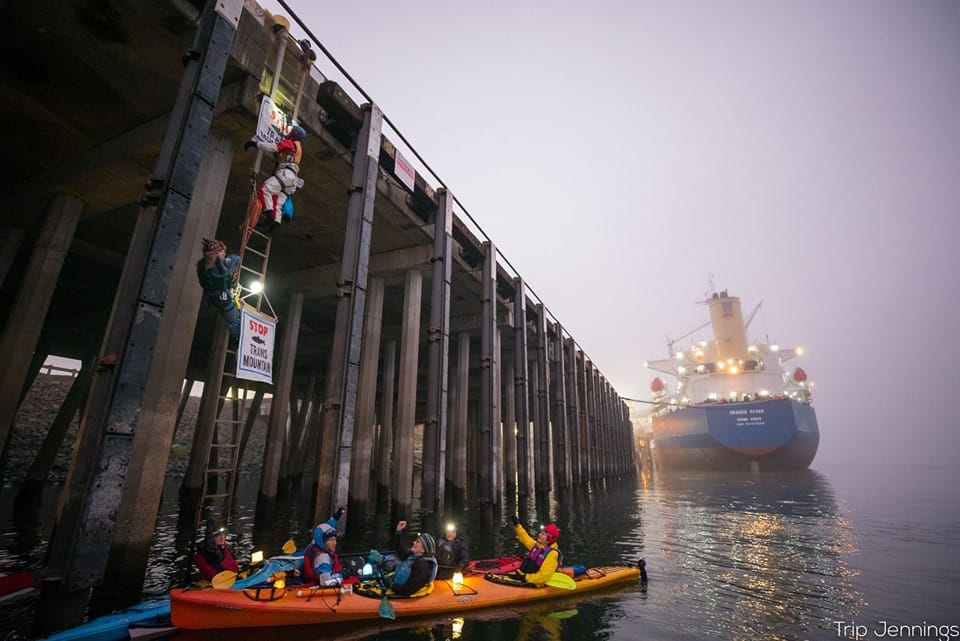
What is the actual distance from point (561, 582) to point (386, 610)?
11.5 ft

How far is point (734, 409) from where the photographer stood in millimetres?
39969

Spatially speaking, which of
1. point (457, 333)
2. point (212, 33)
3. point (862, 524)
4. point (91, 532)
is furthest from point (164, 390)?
point (862, 524)

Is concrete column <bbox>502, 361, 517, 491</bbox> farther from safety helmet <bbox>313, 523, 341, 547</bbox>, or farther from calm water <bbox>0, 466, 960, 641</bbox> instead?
safety helmet <bbox>313, 523, 341, 547</bbox>

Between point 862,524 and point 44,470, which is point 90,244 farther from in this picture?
→ point 862,524

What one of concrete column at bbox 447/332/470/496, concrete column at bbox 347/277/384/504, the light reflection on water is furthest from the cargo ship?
concrete column at bbox 347/277/384/504

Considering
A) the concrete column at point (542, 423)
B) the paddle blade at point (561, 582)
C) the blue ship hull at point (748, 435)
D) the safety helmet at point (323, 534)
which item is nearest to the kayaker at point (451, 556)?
the paddle blade at point (561, 582)

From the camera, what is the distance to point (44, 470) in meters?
18.1

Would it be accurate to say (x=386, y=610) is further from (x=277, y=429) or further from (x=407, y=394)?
(x=277, y=429)

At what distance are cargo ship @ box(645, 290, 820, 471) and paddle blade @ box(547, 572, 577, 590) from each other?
113ft

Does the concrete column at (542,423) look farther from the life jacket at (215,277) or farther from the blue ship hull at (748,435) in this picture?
the blue ship hull at (748,435)

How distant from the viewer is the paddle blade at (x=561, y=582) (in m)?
8.19

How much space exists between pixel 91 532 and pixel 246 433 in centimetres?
2351

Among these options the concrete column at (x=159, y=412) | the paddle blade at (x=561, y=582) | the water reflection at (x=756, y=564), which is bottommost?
the water reflection at (x=756, y=564)

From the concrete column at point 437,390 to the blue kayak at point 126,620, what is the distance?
5.14m
